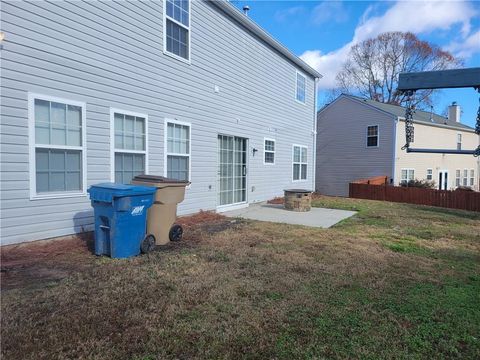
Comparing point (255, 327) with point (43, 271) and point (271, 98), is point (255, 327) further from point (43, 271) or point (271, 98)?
point (271, 98)

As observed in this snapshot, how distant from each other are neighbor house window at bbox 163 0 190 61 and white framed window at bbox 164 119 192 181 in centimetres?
171

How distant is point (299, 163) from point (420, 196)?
19.5ft

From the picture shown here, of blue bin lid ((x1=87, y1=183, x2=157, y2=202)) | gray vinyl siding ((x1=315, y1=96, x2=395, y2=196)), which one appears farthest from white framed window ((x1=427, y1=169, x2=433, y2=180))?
blue bin lid ((x1=87, y1=183, x2=157, y2=202))

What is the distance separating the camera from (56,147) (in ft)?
18.6

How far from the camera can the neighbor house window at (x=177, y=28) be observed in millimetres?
8078

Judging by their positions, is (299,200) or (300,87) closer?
(299,200)

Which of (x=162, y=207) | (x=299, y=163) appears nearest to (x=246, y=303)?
(x=162, y=207)

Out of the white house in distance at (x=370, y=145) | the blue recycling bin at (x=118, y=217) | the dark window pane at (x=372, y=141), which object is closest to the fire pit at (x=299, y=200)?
the blue recycling bin at (x=118, y=217)

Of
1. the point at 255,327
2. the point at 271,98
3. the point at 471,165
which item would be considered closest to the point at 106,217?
the point at 255,327

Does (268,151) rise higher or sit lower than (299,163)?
higher

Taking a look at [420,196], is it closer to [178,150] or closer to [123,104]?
[178,150]

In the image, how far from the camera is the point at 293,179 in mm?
15672

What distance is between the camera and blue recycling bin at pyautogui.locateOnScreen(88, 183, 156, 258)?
4969 mm

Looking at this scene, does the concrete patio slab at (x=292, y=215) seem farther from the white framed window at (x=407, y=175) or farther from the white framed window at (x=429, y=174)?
the white framed window at (x=429, y=174)
